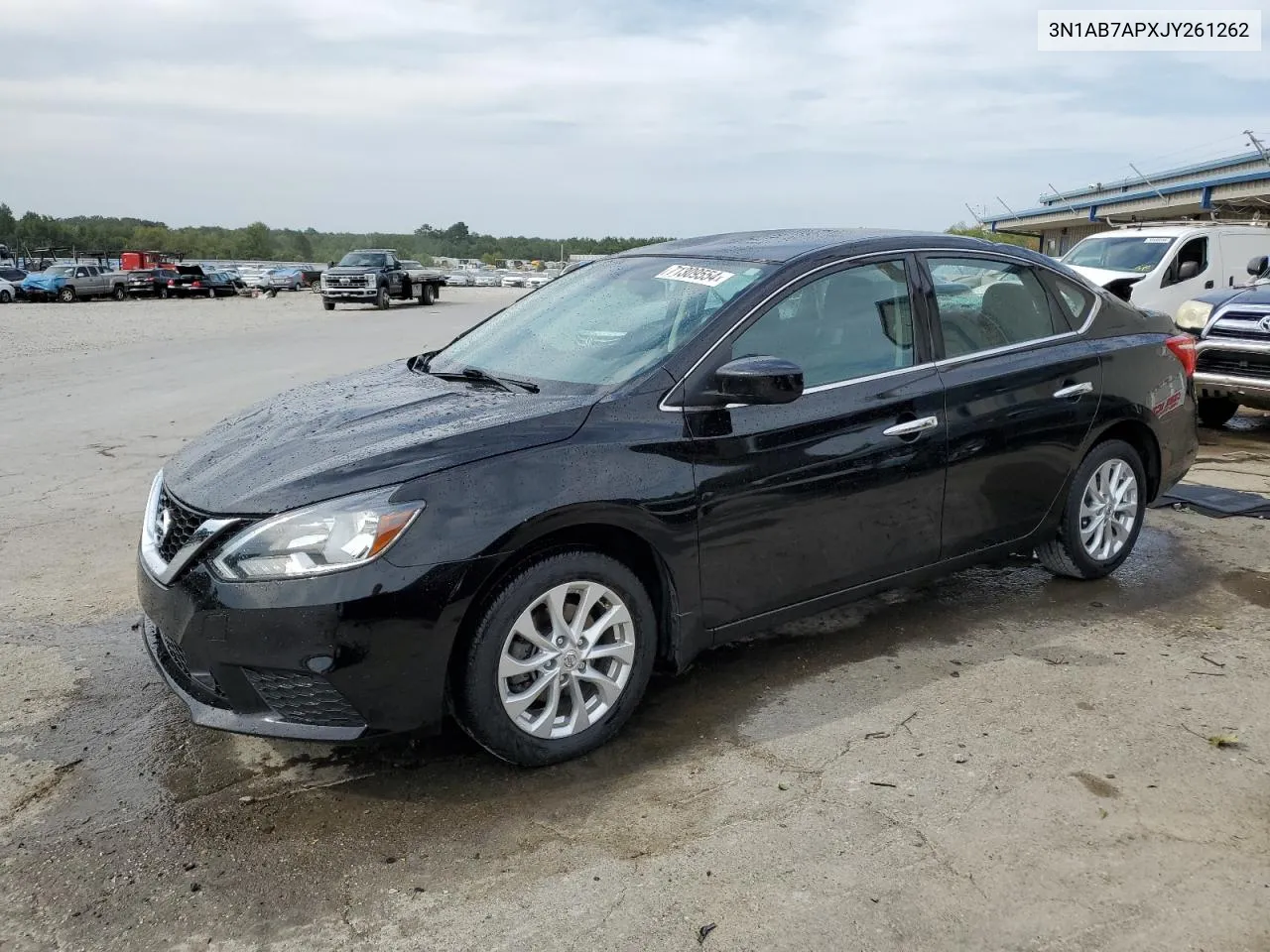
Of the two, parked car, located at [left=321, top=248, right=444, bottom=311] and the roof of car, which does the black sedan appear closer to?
the roof of car

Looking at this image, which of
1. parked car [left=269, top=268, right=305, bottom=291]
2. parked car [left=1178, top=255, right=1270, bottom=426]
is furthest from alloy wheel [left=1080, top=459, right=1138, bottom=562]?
parked car [left=269, top=268, right=305, bottom=291]

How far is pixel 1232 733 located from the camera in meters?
3.63

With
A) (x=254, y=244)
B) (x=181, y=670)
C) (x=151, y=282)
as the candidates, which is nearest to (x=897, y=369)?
(x=181, y=670)

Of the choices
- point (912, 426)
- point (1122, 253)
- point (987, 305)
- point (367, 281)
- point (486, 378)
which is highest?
point (1122, 253)

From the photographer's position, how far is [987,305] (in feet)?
15.1

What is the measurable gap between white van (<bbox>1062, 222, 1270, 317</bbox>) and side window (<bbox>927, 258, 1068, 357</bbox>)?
8839 millimetres

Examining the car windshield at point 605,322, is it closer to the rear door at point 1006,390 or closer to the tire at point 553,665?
the tire at point 553,665

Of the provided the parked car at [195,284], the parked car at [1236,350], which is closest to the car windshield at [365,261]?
the parked car at [195,284]

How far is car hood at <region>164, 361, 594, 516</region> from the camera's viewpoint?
3152mm

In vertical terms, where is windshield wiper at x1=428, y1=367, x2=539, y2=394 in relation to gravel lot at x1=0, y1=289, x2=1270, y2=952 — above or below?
above

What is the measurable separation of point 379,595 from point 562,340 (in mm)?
1586

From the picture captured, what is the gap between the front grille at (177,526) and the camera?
3236mm

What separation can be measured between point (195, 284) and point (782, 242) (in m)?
45.5

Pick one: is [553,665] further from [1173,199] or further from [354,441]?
[1173,199]
